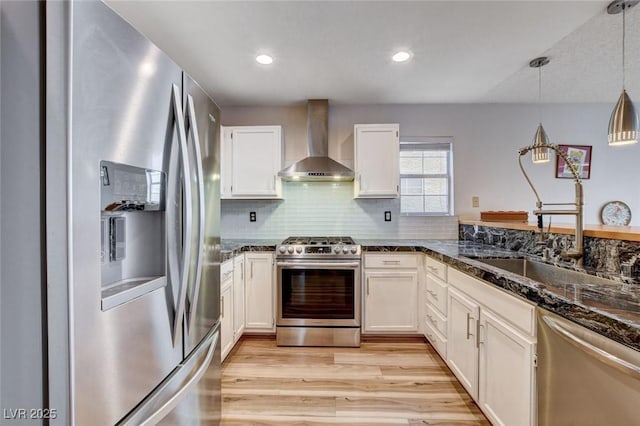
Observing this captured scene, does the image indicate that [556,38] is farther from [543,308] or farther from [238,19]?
[238,19]

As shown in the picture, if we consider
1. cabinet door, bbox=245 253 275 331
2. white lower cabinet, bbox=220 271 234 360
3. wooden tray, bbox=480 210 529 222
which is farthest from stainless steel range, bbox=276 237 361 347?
wooden tray, bbox=480 210 529 222

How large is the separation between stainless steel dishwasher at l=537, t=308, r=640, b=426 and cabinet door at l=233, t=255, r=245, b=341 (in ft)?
6.86

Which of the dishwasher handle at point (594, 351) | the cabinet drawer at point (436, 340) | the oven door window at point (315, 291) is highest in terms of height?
the dishwasher handle at point (594, 351)

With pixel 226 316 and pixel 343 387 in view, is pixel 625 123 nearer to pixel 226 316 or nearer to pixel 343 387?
pixel 343 387

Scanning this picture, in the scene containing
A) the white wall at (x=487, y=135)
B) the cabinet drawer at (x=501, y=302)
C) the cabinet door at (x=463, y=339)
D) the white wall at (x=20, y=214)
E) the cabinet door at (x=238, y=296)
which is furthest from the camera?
the white wall at (x=487, y=135)

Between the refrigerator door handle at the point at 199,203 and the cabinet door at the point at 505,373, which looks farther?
the cabinet door at the point at 505,373

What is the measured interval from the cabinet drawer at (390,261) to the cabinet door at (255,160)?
3.96 ft

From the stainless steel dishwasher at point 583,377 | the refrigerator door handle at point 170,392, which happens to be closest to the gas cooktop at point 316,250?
the refrigerator door handle at point 170,392

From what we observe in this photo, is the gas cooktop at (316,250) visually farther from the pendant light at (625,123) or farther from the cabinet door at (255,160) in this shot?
the pendant light at (625,123)

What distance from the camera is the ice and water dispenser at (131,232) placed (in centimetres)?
77

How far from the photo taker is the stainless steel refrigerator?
23.7 inches

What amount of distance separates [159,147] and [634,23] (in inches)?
119

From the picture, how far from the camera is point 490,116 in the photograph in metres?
3.30

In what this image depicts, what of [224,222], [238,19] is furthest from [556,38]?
[224,222]
